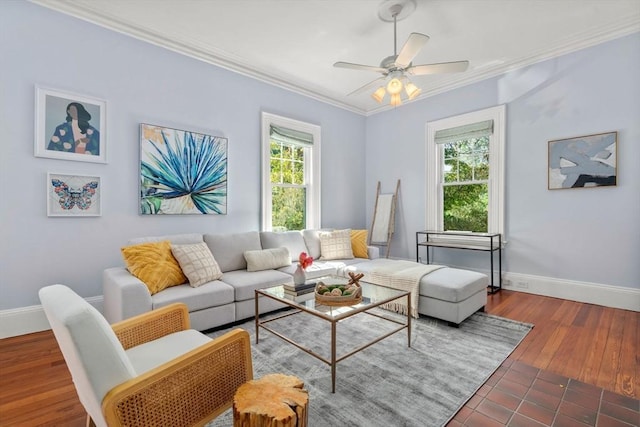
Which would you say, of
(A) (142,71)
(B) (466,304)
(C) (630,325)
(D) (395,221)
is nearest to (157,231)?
(A) (142,71)

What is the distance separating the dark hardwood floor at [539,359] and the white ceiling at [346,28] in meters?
2.98

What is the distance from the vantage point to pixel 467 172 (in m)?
4.54

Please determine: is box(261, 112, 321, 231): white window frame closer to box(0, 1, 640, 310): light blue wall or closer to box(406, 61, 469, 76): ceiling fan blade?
box(0, 1, 640, 310): light blue wall

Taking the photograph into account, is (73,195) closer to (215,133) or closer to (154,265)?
(154,265)

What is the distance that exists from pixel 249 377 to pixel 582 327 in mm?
3103

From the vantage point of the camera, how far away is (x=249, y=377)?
1.46m

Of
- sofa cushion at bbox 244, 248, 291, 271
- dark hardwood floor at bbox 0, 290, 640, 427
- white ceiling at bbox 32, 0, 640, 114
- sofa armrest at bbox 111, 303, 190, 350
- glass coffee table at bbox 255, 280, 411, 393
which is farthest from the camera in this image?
sofa cushion at bbox 244, 248, 291, 271

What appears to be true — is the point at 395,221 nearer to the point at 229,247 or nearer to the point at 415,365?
the point at 229,247

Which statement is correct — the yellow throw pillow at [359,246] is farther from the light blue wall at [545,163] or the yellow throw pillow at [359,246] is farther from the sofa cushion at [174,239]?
the sofa cushion at [174,239]

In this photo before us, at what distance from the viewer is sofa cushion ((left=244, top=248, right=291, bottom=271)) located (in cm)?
333

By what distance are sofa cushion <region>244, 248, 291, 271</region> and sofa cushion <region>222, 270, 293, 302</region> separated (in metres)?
0.07

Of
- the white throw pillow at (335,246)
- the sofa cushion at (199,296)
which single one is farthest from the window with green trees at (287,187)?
the sofa cushion at (199,296)

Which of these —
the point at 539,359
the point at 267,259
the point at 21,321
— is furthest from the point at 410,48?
the point at 21,321

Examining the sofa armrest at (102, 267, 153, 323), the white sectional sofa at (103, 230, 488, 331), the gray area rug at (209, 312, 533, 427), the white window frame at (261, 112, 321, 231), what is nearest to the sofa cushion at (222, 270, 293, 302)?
the white sectional sofa at (103, 230, 488, 331)
